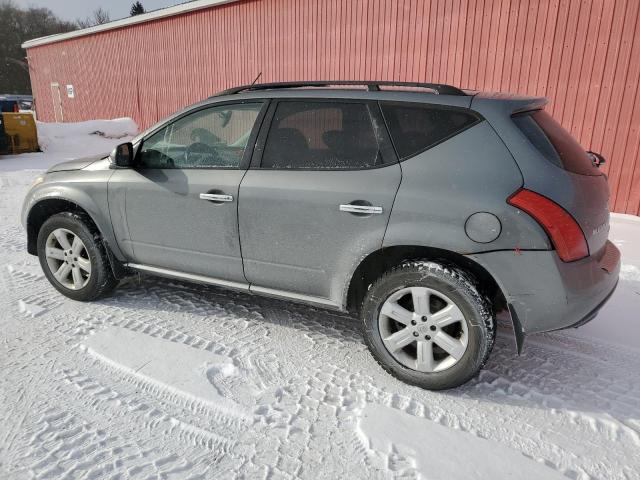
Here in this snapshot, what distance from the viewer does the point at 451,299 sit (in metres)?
2.42

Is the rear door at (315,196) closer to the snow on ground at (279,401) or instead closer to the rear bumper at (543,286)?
the snow on ground at (279,401)

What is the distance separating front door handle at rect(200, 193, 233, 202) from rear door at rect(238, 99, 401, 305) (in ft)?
0.32

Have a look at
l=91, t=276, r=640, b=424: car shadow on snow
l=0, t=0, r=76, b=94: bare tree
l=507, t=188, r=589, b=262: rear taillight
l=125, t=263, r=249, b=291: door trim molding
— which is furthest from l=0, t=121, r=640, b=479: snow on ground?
l=0, t=0, r=76, b=94: bare tree

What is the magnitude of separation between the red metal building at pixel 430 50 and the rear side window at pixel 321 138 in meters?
5.38

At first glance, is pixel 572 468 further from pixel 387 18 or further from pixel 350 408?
pixel 387 18

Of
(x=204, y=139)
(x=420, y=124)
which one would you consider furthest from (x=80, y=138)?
(x=420, y=124)

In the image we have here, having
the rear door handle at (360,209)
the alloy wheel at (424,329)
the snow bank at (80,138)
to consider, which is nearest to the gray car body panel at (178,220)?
the rear door handle at (360,209)

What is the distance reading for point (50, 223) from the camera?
366 centimetres

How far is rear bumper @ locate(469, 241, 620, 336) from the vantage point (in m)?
2.25

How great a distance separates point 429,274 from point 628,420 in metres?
1.23

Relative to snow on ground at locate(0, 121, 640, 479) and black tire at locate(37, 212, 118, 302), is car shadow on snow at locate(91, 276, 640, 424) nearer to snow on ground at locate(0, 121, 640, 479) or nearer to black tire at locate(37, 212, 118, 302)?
snow on ground at locate(0, 121, 640, 479)

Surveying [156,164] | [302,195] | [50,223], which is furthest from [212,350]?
[50,223]

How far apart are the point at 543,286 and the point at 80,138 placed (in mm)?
16427

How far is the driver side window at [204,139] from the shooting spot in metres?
3.08
